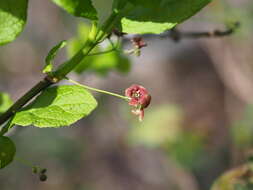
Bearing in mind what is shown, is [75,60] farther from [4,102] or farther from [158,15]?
[4,102]

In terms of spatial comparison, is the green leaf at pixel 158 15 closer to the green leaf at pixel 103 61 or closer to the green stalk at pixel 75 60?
the green stalk at pixel 75 60

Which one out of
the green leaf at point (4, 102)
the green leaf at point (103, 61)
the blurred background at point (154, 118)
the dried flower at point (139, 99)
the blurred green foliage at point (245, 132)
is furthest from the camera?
the blurred background at point (154, 118)

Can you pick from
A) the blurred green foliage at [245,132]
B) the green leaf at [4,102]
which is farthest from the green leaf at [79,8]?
the blurred green foliage at [245,132]

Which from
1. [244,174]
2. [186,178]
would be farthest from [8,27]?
[186,178]

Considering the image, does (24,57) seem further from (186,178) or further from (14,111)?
(14,111)

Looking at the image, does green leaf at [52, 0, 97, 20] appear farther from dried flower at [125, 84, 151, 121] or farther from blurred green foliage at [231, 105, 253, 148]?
blurred green foliage at [231, 105, 253, 148]

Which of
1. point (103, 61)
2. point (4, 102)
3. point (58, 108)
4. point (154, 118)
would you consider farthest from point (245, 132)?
point (58, 108)
